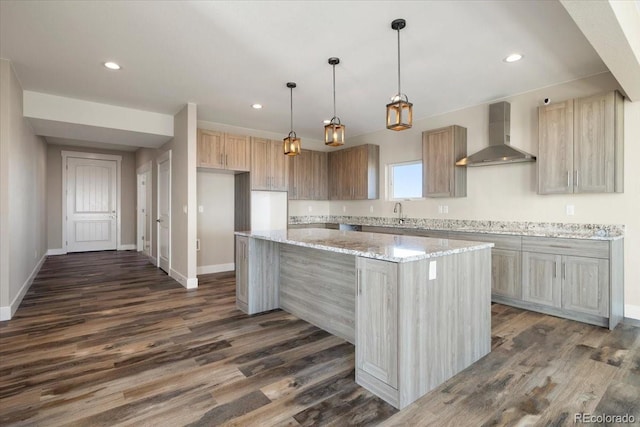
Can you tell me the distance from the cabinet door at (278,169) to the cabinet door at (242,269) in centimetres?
233

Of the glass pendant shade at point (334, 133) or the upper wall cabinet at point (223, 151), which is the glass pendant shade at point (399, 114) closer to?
the glass pendant shade at point (334, 133)

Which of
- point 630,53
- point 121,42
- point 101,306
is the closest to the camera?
point 630,53

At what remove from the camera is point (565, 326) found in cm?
327

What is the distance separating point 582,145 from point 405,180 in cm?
269

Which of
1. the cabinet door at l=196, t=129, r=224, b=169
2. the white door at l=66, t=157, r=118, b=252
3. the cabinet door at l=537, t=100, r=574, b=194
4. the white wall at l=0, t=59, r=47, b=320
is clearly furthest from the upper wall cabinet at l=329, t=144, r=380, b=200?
the white door at l=66, t=157, r=118, b=252

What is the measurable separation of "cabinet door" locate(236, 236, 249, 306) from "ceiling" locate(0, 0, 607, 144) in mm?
1909

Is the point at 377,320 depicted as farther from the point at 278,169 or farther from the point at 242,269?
the point at 278,169

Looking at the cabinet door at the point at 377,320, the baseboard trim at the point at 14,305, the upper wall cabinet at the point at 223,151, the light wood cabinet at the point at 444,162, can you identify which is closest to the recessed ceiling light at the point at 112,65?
the upper wall cabinet at the point at 223,151

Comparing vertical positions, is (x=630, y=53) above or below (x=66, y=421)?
above

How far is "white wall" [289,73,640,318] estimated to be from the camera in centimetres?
339

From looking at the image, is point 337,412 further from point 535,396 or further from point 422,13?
point 422,13

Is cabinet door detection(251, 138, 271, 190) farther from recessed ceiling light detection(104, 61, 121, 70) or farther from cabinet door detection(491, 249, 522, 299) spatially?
cabinet door detection(491, 249, 522, 299)

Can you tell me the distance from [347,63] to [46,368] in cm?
369

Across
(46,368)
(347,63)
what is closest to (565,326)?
(347,63)
